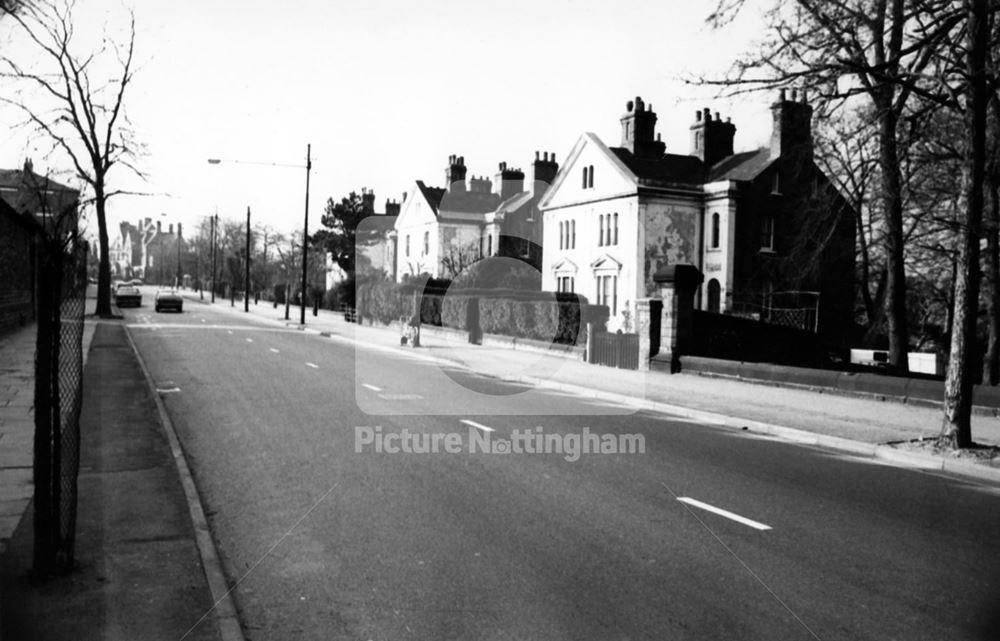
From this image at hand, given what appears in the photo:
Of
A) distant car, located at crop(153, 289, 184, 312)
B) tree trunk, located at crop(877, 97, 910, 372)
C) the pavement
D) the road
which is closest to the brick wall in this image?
the pavement

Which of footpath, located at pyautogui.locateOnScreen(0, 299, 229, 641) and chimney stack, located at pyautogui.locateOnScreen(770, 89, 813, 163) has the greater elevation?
chimney stack, located at pyautogui.locateOnScreen(770, 89, 813, 163)

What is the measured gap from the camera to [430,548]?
6.55 m

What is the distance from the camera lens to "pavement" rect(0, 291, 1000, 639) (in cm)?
509

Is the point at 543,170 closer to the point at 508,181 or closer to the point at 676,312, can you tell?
the point at 508,181

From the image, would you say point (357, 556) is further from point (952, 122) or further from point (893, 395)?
point (952, 122)

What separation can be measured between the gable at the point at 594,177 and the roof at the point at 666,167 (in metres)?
0.62

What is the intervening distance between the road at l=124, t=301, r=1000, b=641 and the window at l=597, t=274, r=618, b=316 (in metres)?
30.5

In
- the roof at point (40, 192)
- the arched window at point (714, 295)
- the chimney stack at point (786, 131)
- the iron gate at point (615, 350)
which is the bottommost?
the iron gate at point (615, 350)

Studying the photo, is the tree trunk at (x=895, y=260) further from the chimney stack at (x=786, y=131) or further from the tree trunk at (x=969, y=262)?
the chimney stack at (x=786, y=131)

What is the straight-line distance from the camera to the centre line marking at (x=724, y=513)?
24.2 ft

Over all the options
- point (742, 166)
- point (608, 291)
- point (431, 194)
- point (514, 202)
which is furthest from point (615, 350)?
point (431, 194)

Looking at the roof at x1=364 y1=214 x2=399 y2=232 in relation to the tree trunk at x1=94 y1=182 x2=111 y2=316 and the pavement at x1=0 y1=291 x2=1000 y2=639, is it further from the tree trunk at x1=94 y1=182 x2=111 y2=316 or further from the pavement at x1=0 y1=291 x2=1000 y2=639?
the pavement at x1=0 y1=291 x2=1000 y2=639

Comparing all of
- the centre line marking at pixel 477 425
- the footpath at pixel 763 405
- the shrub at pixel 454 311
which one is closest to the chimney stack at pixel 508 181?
the shrub at pixel 454 311

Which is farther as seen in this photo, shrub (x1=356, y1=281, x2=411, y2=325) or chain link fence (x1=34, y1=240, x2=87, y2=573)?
shrub (x1=356, y1=281, x2=411, y2=325)
